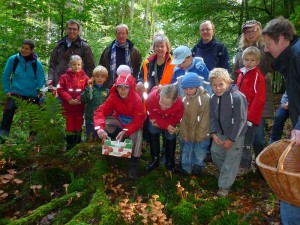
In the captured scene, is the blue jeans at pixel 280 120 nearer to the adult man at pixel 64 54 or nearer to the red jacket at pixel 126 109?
the red jacket at pixel 126 109

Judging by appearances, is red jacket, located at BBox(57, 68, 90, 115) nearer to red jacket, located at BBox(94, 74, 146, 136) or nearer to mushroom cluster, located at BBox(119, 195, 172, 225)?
red jacket, located at BBox(94, 74, 146, 136)

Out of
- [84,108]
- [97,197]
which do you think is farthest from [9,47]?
[97,197]

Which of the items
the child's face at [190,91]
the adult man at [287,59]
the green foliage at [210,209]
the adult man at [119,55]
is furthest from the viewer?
the adult man at [119,55]

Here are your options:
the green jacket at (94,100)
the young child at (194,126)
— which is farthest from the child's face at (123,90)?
the green jacket at (94,100)

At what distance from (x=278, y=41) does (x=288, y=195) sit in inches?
57.8

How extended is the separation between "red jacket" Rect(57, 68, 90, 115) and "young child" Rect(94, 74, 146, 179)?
1.39 meters

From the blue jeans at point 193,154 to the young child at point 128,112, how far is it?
0.79m

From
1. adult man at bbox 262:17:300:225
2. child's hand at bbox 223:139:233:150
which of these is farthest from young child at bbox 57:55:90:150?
adult man at bbox 262:17:300:225

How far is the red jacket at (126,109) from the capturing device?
4.60m

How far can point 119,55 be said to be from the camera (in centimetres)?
643

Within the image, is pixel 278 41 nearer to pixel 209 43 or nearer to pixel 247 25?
pixel 247 25

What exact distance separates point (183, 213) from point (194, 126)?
4.97ft

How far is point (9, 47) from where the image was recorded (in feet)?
26.2

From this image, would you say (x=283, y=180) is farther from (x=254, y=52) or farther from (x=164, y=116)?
(x=254, y=52)
